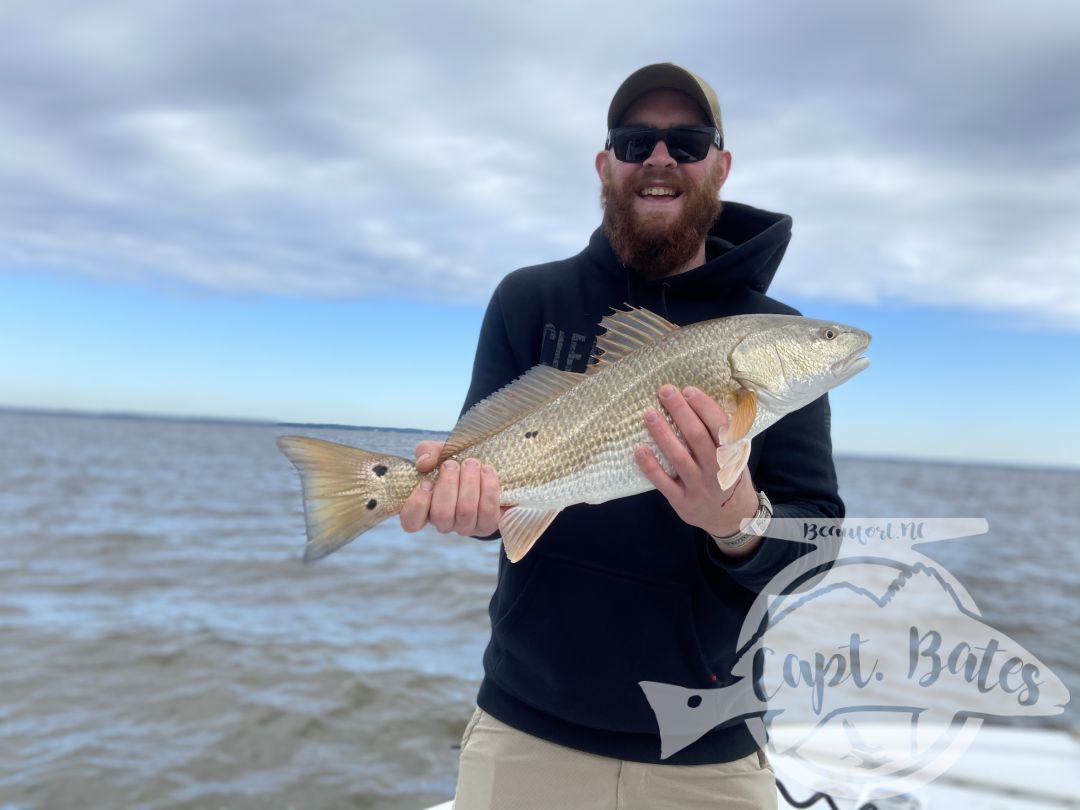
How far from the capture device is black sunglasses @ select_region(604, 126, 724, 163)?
11.6 ft

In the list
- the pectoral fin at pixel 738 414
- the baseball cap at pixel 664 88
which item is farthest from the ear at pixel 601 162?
the pectoral fin at pixel 738 414

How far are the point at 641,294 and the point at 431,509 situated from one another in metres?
1.47

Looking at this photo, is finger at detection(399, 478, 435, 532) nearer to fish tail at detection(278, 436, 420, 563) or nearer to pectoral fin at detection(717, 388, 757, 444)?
fish tail at detection(278, 436, 420, 563)

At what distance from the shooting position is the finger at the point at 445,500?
2980 millimetres

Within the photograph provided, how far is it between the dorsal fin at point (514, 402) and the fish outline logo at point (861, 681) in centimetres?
105

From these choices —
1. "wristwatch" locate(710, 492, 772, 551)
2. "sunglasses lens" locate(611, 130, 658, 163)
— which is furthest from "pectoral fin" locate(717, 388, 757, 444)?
"sunglasses lens" locate(611, 130, 658, 163)

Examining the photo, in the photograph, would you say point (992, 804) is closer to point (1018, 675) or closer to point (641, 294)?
point (1018, 675)

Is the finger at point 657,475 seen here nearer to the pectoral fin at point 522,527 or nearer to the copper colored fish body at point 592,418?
the copper colored fish body at point 592,418

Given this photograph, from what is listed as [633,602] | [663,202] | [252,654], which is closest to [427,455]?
[633,602]

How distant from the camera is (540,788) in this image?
123 inches

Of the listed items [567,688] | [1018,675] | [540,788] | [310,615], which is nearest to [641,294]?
[567,688]

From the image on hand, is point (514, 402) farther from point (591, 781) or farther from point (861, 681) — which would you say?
point (861, 681)

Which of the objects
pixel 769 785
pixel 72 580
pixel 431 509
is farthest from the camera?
pixel 72 580

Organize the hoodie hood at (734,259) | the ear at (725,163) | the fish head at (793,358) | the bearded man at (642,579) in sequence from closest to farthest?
the bearded man at (642,579) < the fish head at (793,358) < the hoodie hood at (734,259) < the ear at (725,163)
